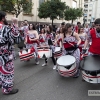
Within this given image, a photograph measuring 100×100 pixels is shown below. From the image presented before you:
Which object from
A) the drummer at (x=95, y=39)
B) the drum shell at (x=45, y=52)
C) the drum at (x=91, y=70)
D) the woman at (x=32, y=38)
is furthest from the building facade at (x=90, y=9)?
the drum at (x=91, y=70)

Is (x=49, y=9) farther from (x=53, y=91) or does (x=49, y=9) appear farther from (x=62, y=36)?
(x=53, y=91)

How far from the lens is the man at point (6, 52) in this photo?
11.0ft

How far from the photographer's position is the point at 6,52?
353 centimetres

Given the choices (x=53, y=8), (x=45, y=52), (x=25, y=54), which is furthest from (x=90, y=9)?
(x=25, y=54)

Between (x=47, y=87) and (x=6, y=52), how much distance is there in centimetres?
148

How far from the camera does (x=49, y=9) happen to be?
17.7 m

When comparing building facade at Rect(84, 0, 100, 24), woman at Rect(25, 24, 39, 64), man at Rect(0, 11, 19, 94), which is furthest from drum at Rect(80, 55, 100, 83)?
building facade at Rect(84, 0, 100, 24)

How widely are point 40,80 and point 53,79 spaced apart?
40cm

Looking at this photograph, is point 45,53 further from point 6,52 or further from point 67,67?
point 6,52

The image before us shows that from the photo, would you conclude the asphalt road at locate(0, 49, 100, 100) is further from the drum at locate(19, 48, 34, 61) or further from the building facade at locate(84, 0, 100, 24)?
the building facade at locate(84, 0, 100, 24)

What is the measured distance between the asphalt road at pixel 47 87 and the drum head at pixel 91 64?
28.7 inches

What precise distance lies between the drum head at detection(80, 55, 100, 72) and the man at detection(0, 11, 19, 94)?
5.27 feet

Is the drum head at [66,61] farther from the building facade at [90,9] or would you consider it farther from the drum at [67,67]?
the building facade at [90,9]

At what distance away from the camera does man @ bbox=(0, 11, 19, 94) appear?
3.35 metres
